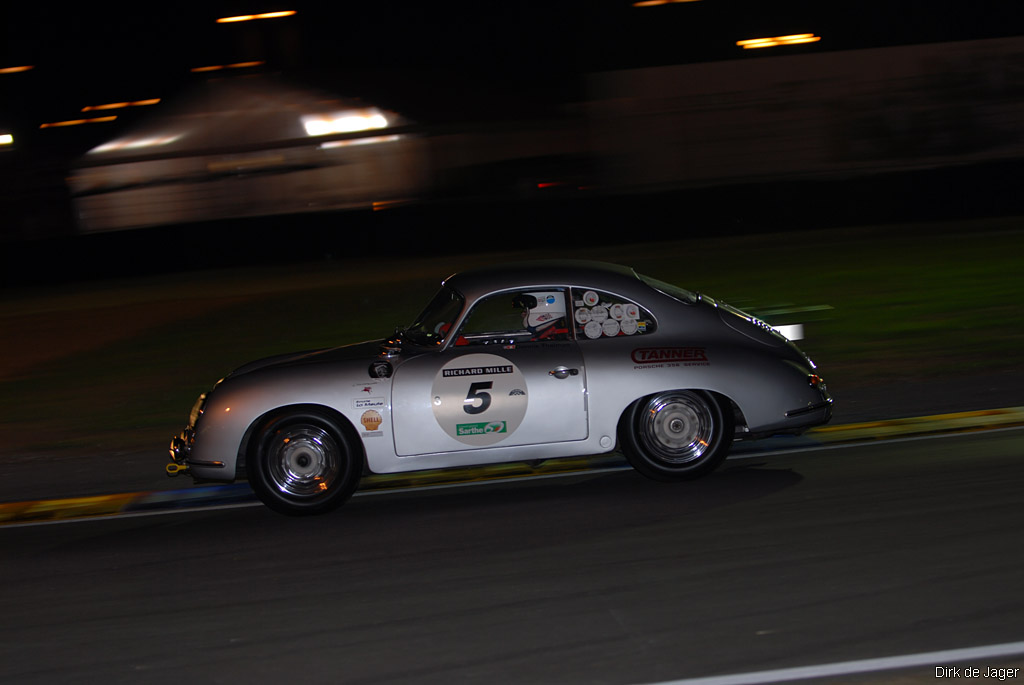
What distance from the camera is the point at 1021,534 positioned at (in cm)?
546

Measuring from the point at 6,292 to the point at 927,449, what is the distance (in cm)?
1908

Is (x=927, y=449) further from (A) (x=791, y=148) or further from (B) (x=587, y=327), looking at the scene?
(A) (x=791, y=148)

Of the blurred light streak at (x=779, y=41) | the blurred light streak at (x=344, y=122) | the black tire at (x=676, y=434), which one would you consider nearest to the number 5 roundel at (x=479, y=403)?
the black tire at (x=676, y=434)

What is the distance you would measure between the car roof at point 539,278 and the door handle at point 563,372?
599mm

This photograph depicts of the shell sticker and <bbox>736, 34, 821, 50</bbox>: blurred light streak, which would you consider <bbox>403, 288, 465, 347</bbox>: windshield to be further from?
<bbox>736, 34, 821, 50</bbox>: blurred light streak

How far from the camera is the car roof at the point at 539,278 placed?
6.95 meters

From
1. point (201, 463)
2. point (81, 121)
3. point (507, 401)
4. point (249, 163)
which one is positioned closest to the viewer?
point (507, 401)

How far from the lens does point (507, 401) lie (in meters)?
6.62

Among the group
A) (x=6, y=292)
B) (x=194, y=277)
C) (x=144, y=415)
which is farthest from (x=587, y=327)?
(x=6, y=292)

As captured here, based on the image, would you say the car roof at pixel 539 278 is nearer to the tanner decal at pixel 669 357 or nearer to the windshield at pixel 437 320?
the windshield at pixel 437 320

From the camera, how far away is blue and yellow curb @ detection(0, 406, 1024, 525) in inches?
290

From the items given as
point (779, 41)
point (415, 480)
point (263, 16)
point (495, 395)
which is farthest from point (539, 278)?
point (263, 16)

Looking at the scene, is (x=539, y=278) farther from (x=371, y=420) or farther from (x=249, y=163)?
(x=249, y=163)

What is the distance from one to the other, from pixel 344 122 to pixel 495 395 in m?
17.8
